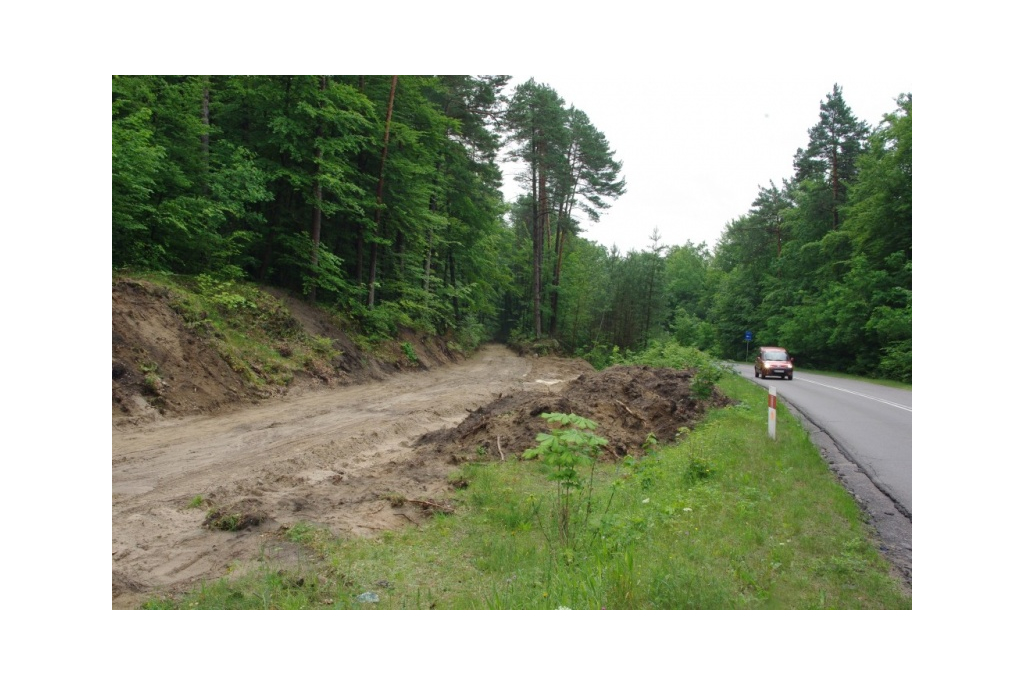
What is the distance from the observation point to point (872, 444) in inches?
390

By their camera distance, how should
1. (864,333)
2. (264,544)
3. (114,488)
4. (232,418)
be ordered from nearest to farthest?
(264,544) → (114,488) → (232,418) → (864,333)

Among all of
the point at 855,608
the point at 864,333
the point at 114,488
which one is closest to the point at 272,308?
the point at 114,488

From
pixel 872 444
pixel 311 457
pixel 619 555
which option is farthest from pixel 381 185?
pixel 619 555

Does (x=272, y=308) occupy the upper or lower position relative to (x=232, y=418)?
upper

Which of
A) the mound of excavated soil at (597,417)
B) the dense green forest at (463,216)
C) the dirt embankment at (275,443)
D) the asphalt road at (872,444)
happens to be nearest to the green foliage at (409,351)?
the dense green forest at (463,216)

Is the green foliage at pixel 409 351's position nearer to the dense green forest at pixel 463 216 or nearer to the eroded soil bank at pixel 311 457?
the dense green forest at pixel 463 216

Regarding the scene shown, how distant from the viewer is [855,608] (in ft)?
12.9

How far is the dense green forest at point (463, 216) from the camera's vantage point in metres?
14.5

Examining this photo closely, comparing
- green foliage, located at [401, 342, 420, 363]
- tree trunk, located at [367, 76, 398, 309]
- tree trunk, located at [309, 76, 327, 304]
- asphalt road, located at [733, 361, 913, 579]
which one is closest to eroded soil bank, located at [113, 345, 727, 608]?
asphalt road, located at [733, 361, 913, 579]

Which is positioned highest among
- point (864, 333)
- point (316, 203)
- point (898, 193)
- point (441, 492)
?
point (898, 193)

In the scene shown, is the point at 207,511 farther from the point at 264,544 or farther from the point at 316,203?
the point at 316,203

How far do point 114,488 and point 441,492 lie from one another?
3.97m

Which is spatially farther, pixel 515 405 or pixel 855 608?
pixel 515 405

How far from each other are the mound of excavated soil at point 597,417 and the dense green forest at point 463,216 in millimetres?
8210
